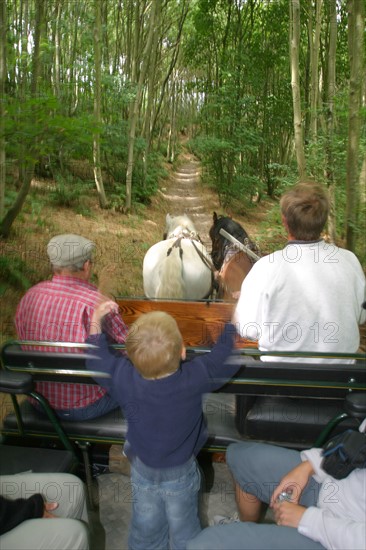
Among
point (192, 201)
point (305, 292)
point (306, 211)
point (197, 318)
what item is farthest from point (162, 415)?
point (192, 201)

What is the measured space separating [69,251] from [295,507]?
1.62 metres

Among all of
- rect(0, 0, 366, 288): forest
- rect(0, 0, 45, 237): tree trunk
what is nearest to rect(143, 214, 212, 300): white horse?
rect(0, 0, 366, 288): forest

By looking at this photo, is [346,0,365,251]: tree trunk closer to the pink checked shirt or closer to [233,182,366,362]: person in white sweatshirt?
[233,182,366,362]: person in white sweatshirt

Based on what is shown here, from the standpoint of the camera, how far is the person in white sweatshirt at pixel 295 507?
1.57 metres

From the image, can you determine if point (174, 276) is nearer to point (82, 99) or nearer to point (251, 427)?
point (251, 427)

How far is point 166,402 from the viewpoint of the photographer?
1.77 meters

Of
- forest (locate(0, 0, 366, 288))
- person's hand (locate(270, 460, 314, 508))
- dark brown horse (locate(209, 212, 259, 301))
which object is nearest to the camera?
person's hand (locate(270, 460, 314, 508))

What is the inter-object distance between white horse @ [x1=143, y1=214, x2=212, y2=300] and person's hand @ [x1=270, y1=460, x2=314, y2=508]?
7.79 ft

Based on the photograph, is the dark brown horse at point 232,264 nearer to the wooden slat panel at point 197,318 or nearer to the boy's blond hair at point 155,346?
the wooden slat panel at point 197,318

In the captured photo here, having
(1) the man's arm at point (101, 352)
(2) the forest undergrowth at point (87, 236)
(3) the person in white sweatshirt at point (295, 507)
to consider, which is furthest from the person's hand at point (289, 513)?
(2) the forest undergrowth at point (87, 236)

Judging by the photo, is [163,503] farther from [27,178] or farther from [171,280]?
[27,178]

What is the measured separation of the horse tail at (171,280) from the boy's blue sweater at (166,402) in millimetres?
2161

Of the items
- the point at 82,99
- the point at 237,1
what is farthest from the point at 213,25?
the point at 82,99

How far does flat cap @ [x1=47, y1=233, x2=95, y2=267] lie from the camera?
2.36m
